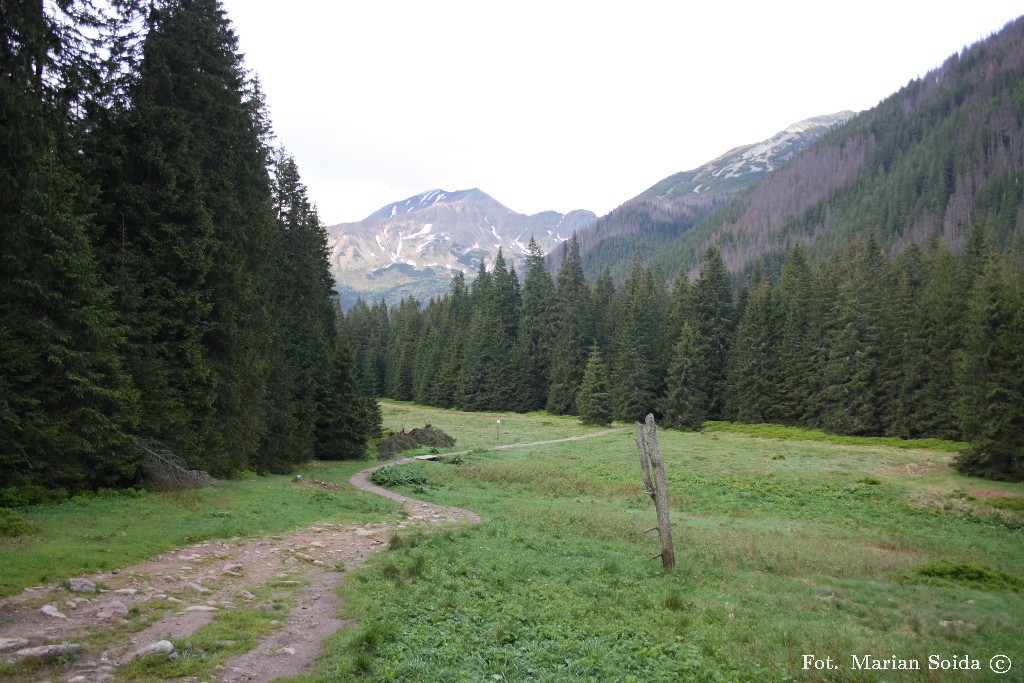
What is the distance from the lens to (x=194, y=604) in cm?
875

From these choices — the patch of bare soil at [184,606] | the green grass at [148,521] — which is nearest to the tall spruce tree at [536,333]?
the green grass at [148,521]

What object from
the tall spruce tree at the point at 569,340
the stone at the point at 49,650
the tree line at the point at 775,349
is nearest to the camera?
the stone at the point at 49,650

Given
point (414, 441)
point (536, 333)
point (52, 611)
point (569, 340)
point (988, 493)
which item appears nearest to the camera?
point (52, 611)

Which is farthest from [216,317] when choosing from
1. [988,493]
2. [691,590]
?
[988,493]

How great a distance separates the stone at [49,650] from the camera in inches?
242

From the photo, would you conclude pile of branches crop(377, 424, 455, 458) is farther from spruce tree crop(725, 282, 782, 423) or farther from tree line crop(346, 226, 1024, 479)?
spruce tree crop(725, 282, 782, 423)

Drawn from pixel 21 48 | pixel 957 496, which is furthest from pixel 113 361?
pixel 957 496

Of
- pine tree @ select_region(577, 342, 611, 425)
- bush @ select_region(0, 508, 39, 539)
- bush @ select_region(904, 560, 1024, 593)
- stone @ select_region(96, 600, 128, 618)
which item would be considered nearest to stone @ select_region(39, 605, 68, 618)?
stone @ select_region(96, 600, 128, 618)

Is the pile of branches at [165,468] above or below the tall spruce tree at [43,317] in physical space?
below

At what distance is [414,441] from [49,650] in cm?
3674

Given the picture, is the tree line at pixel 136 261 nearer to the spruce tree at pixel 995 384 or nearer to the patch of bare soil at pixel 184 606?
the patch of bare soil at pixel 184 606

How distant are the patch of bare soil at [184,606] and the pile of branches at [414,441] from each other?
27508 millimetres

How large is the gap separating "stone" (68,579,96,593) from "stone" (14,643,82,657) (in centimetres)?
238

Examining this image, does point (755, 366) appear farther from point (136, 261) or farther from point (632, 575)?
point (136, 261)
